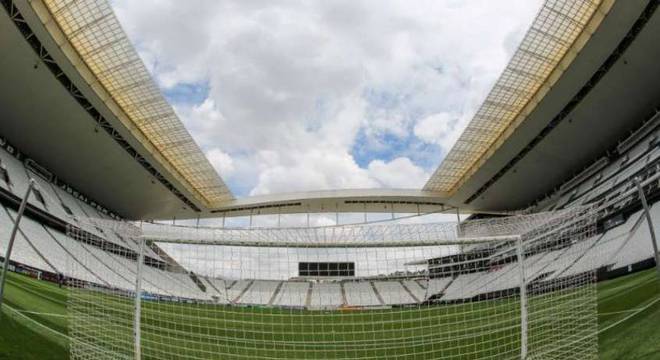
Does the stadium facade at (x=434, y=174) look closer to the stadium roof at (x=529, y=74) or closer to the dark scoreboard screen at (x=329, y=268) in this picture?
the stadium roof at (x=529, y=74)

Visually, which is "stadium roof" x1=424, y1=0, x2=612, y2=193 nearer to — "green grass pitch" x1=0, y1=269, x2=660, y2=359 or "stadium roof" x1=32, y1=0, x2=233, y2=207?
"green grass pitch" x1=0, y1=269, x2=660, y2=359

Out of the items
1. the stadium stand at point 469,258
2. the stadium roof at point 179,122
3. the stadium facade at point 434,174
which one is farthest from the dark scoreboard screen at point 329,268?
the stadium roof at point 179,122

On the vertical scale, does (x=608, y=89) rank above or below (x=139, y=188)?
above

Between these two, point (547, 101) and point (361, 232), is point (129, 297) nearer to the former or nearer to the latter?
point (361, 232)

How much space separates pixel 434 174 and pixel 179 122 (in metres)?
22.6

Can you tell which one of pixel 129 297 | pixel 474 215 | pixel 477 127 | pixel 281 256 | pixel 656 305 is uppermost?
pixel 477 127

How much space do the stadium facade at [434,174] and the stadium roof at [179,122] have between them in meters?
0.10

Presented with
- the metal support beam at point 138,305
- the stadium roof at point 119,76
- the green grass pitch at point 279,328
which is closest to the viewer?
the metal support beam at point 138,305

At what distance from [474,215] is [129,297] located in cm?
4917

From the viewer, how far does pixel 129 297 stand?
8.80 metres

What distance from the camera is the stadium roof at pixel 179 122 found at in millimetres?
22688

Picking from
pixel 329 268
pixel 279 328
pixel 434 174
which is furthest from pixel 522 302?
pixel 434 174

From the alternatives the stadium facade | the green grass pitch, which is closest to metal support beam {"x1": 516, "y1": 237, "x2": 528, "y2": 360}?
the green grass pitch

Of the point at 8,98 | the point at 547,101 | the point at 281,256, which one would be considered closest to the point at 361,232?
the point at 281,256
